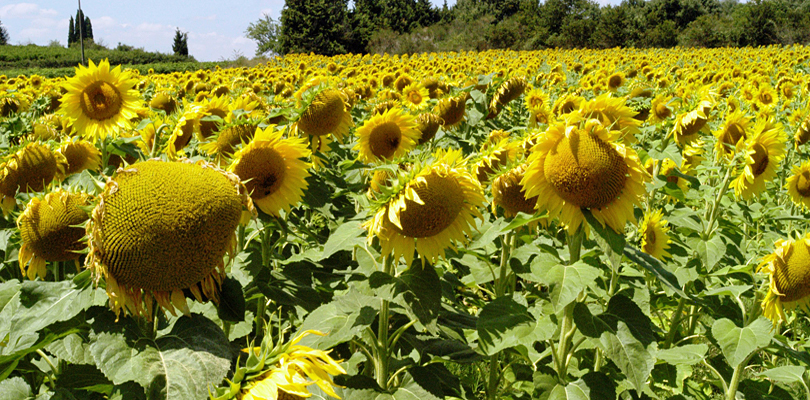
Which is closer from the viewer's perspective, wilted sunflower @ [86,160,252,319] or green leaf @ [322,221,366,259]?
wilted sunflower @ [86,160,252,319]

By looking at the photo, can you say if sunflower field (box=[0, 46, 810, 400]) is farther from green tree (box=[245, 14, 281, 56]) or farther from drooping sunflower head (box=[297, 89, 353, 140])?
green tree (box=[245, 14, 281, 56])

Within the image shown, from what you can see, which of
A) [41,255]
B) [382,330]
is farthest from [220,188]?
[382,330]

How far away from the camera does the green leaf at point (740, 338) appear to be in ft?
6.59

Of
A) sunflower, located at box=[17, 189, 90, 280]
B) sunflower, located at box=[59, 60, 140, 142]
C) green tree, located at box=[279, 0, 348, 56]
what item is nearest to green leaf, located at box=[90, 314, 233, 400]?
sunflower, located at box=[17, 189, 90, 280]

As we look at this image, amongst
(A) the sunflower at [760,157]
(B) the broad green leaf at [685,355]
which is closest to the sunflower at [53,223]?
(B) the broad green leaf at [685,355]

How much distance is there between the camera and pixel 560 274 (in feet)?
5.60

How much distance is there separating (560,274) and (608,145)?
438mm

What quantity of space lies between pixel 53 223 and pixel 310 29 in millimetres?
34049

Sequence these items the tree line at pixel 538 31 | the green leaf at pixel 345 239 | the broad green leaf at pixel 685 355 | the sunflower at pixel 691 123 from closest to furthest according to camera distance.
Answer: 1. the green leaf at pixel 345 239
2. the broad green leaf at pixel 685 355
3. the sunflower at pixel 691 123
4. the tree line at pixel 538 31

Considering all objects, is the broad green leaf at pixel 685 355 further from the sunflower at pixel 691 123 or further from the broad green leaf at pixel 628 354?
the sunflower at pixel 691 123

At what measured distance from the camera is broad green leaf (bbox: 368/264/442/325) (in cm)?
161

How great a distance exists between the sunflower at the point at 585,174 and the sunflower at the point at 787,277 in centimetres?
87

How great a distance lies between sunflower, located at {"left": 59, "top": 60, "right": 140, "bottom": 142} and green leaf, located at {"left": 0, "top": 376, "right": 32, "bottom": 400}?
1.40m

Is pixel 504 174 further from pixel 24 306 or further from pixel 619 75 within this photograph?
pixel 619 75
